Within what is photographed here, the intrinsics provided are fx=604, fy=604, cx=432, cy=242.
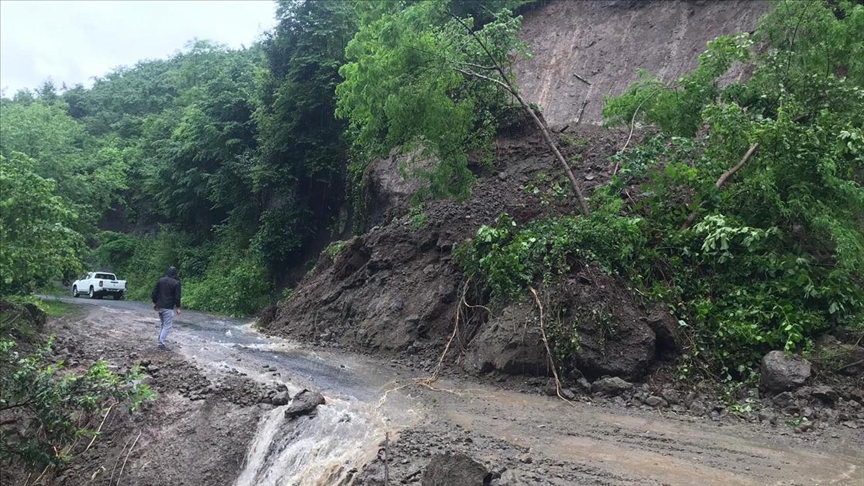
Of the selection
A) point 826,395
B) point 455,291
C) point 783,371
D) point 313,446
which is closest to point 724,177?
point 783,371

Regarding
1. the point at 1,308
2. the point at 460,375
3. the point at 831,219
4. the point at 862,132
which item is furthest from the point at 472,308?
the point at 1,308

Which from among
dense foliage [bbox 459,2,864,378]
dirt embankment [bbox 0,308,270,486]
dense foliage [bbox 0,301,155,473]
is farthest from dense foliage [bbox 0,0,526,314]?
dense foliage [bbox 0,301,155,473]

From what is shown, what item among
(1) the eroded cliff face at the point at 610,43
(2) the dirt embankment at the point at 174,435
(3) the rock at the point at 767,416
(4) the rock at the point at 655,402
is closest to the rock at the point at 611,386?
(4) the rock at the point at 655,402

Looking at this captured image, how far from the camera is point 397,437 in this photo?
323 inches

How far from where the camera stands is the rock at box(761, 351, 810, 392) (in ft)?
29.1

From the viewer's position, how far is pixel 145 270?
1455 inches

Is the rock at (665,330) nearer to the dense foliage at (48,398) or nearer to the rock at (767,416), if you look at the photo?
the rock at (767,416)

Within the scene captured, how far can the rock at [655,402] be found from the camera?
9.42 metres

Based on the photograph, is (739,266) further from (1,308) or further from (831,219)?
(1,308)

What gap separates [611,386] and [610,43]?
56.9 feet

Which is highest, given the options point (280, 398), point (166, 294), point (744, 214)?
point (744, 214)

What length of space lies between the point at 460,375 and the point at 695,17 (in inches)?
676

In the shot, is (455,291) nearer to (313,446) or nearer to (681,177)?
(681,177)

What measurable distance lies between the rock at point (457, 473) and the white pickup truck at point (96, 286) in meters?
29.4
